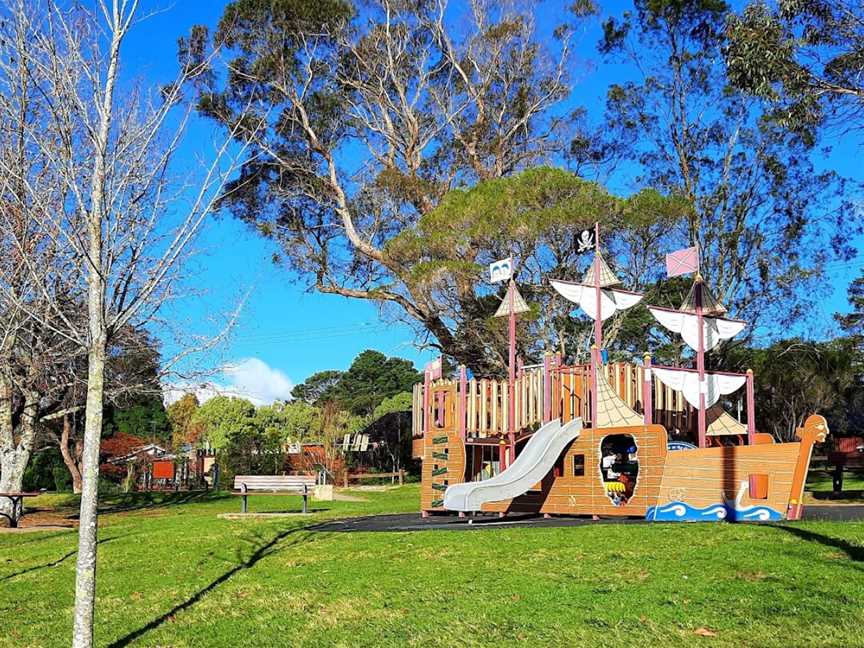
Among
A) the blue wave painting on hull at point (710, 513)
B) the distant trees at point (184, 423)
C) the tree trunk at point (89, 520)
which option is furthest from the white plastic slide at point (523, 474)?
the distant trees at point (184, 423)

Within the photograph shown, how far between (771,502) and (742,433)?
5437mm

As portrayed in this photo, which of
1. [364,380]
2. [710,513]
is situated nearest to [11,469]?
[710,513]

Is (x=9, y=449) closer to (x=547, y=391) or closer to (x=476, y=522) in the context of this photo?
(x=476, y=522)

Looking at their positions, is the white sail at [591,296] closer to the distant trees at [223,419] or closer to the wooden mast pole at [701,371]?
the wooden mast pole at [701,371]

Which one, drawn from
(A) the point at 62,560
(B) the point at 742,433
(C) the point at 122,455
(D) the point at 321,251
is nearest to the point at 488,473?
(B) the point at 742,433

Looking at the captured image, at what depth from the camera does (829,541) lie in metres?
8.44

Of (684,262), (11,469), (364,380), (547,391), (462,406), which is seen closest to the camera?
(684,262)

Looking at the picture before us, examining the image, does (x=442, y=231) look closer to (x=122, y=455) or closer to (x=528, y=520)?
(x=528, y=520)

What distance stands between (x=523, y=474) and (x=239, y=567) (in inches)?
193

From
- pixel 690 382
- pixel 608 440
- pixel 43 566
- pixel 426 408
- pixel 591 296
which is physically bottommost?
pixel 43 566

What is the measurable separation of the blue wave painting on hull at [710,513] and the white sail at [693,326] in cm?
374

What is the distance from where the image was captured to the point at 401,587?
7.71 meters

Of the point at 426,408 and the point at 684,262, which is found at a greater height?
the point at 684,262

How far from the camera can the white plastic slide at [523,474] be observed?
12406 millimetres
